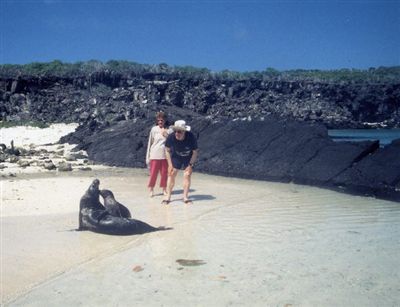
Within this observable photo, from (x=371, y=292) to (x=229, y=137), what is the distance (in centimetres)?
1121

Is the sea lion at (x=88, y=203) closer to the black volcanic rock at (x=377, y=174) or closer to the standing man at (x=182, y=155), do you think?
the standing man at (x=182, y=155)

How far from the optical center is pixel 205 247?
222 inches

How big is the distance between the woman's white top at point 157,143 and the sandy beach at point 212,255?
877 mm

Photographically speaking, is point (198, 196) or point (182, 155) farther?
point (198, 196)

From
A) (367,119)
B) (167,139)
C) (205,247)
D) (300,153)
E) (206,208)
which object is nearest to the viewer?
(205,247)

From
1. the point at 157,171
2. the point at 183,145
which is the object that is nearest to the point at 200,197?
the point at 157,171

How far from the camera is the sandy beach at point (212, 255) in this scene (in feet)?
13.8

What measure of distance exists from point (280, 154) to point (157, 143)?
4.80 metres

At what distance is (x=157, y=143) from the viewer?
941 cm

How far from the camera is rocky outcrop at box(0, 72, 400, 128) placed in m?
36.8

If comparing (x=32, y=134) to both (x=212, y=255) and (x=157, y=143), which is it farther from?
(x=212, y=255)

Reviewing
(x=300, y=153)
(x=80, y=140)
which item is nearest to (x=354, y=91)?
(x=80, y=140)

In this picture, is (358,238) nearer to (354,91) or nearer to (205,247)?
(205,247)

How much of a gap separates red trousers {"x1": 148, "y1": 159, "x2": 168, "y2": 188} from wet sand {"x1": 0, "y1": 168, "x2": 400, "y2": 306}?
0.54 m
